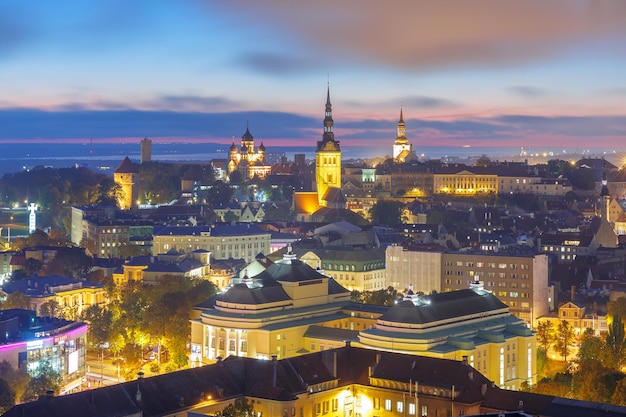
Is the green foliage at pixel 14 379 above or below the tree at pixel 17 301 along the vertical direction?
below

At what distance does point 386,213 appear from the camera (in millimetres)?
127375

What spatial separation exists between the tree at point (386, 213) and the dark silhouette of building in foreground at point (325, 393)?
74727 mm

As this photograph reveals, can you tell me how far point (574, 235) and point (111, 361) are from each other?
45.9m

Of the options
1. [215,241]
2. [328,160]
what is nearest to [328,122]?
[328,160]

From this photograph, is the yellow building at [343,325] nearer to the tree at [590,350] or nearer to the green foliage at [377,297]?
the tree at [590,350]

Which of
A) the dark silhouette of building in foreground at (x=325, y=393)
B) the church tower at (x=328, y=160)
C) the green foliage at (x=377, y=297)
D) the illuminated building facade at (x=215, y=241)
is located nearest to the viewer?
the dark silhouette of building in foreground at (x=325, y=393)

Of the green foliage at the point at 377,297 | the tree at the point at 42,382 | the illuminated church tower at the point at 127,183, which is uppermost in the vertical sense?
the illuminated church tower at the point at 127,183

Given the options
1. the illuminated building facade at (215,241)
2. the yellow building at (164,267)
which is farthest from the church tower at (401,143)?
the yellow building at (164,267)

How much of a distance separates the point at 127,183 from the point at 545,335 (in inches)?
3353

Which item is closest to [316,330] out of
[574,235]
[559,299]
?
[559,299]

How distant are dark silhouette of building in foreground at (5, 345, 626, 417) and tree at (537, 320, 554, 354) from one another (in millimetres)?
18892

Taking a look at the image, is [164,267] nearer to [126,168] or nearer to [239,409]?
[239,409]

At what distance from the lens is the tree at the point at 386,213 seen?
12625 cm

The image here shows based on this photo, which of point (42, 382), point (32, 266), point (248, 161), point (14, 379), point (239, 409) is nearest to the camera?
point (239, 409)
